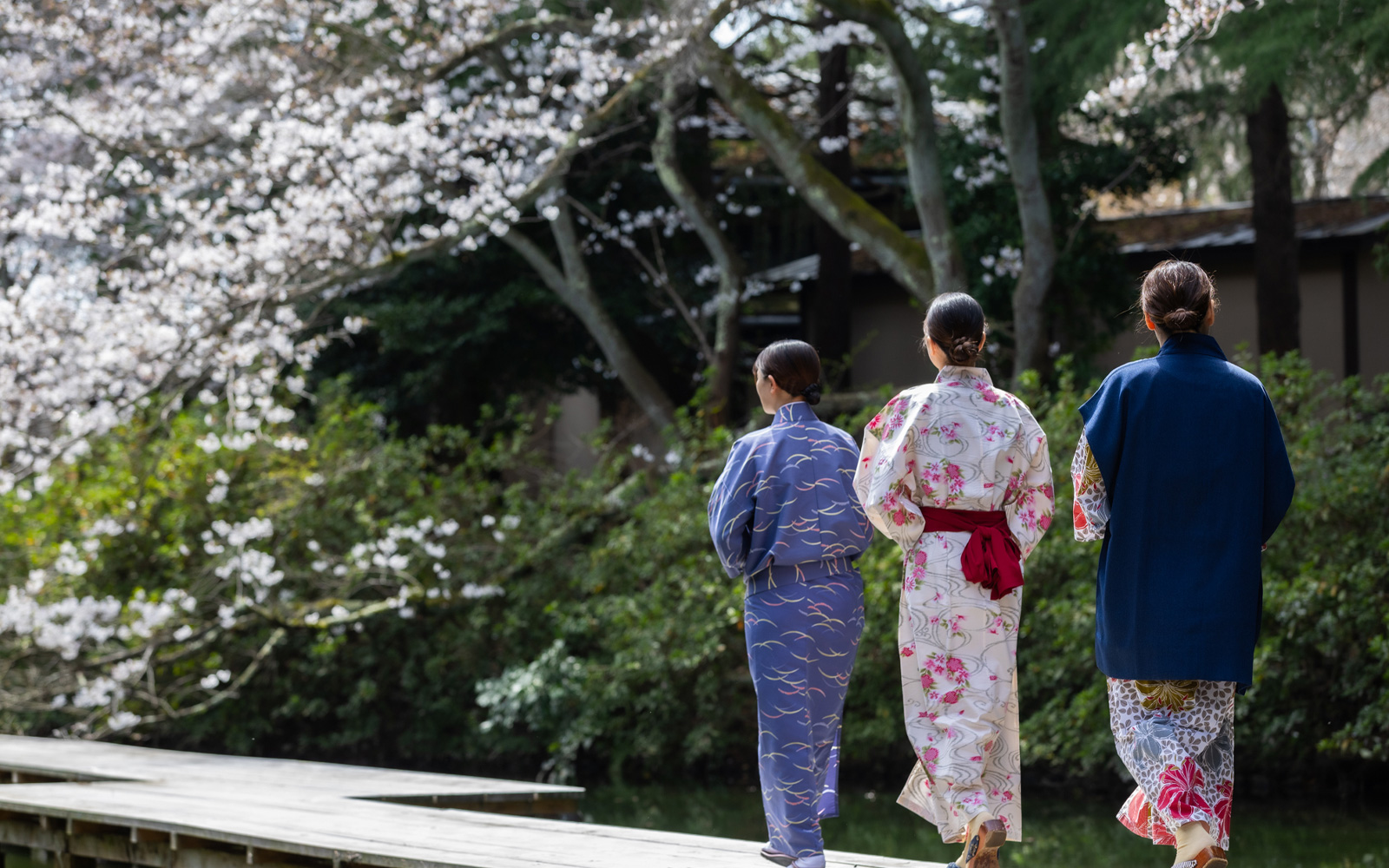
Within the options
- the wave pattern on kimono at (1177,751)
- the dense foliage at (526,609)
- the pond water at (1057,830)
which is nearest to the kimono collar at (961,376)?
the wave pattern on kimono at (1177,751)

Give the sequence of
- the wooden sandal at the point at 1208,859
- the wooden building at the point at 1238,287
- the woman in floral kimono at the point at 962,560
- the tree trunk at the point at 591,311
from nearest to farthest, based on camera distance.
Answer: the wooden sandal at the point at 1208,859 < the woman in floral kimono at the point at 962,560 < the tree trunk at the point at 591,311 < the wooden building at the point at 1238,287

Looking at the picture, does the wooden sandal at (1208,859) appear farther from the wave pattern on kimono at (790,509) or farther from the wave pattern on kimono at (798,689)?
the wave pattern on kimono at (790,509)

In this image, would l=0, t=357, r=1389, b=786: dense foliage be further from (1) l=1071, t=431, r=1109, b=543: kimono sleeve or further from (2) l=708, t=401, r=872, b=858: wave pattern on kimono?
(1) l=1071, t=431, r=1109, b=543: kimono sleeve

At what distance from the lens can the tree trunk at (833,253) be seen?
12523 millimetres

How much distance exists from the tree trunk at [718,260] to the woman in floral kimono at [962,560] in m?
6.79

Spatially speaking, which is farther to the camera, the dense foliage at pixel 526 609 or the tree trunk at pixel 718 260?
the tree trunk at pixel 718 260

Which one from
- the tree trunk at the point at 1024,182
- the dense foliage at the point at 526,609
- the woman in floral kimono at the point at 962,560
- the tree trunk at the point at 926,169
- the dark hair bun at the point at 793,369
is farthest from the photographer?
the tree trunk at the point at 926,169

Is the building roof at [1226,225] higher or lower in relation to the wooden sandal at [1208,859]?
higher

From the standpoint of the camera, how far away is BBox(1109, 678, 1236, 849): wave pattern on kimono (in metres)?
3.00

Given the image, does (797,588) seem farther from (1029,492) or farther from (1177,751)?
(1177,751)

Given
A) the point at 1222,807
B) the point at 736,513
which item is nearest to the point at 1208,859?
the point at 1222,807

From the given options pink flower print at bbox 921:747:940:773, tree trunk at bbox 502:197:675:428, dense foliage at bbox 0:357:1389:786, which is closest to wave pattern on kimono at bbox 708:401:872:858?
pink flower print at bbox 921:747:940:773

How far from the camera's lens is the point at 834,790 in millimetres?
3705

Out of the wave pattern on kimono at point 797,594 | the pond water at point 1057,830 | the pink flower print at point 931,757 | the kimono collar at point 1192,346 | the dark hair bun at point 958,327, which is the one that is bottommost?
the pond water at point 1057,830
